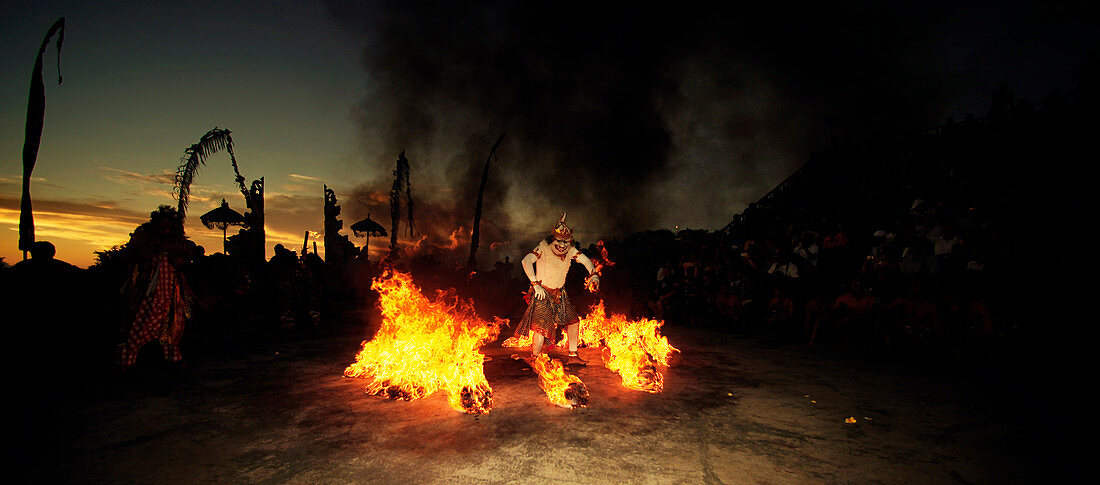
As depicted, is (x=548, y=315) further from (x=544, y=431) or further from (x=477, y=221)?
(x=477, y=221)

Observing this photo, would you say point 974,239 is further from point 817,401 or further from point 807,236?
point 817,401

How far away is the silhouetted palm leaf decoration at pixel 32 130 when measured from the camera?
645 centimetres

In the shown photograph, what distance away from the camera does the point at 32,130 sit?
6.70 m

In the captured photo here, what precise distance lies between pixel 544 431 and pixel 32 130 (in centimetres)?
Answer: 914

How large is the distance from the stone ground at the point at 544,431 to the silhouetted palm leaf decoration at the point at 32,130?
2712 millimetres

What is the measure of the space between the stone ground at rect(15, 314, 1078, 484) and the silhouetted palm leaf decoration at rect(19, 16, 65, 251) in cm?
271

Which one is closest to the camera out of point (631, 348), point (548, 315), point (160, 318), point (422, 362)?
point (422, 362)

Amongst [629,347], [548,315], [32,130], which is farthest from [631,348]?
[32,130]

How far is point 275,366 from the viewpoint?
6.35 meters

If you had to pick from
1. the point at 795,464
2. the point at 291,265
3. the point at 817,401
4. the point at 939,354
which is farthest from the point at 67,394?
the point at 939,354

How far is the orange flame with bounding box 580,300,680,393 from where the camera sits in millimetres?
5375

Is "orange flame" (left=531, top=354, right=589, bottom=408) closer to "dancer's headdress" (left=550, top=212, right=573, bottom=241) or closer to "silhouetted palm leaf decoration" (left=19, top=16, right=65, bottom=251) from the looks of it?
"dancer's headdress" (left=550, top=212, right=573, bottom=241)

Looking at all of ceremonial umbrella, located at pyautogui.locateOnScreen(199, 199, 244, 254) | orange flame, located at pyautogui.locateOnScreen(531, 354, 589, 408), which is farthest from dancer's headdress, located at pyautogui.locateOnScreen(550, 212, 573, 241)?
ceremonial umbrella, located at pyautogui.locateOnScreen(199, 199, 244, 254)

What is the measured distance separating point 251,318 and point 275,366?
531 cm
